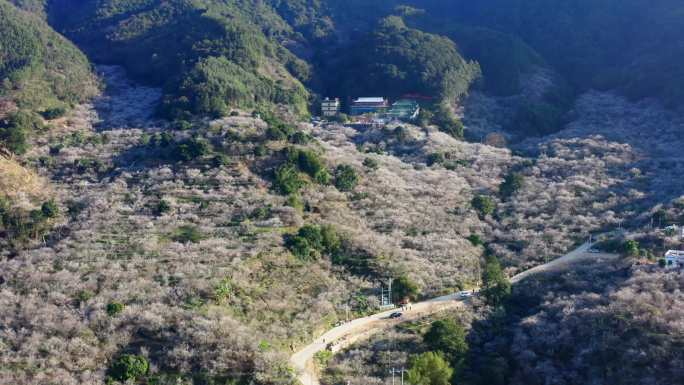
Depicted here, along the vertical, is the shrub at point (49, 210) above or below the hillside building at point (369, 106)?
below

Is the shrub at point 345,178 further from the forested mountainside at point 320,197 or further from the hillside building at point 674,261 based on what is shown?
the hillside building at point 674,261

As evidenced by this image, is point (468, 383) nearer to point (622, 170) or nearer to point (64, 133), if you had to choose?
point (622, 170)

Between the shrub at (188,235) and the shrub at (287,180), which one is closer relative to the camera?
the shrub at (188,235)

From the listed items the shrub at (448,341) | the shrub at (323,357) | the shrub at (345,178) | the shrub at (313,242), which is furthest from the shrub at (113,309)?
the shrub at (345,178)

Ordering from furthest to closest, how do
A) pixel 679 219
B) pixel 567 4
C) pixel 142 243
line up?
pixel 567 4 → pixel 679 219 → pixel 142 243

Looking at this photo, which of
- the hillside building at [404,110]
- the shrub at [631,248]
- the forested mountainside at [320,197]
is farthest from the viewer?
the hillside building at [404,110]

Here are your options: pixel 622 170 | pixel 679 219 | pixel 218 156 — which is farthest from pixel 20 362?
pixel 622 170
